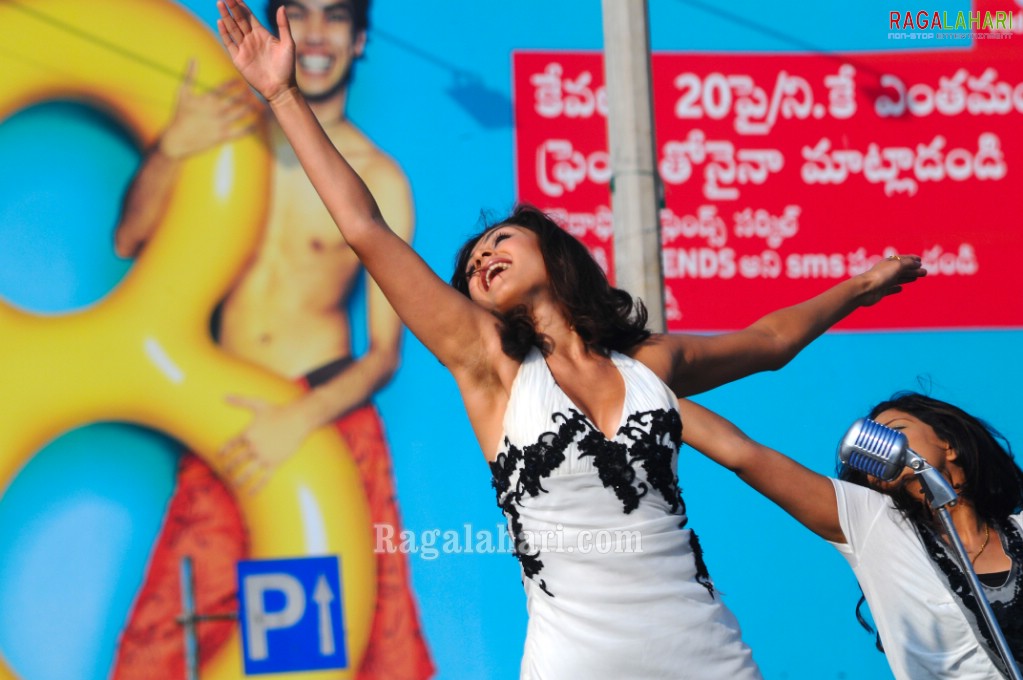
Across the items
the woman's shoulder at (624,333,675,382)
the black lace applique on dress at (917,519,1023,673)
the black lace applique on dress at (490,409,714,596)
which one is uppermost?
the woman's shoulder at (624,333,675,382)

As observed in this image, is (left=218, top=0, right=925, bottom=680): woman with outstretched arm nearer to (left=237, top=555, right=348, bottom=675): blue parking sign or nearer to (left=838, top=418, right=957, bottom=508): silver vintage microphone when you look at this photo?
(left=838, top=418, right=957, bottom=508): silver vintage microphone

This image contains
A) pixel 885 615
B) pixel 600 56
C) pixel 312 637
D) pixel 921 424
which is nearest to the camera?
pixel 885 615

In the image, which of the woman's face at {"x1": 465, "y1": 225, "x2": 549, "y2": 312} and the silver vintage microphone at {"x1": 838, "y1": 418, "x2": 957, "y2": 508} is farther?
the silver vintage microphone at {"x1": 838, "y1": 418, "x2": 957, "y2": 508}

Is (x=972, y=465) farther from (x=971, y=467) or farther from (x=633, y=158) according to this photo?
(x=633, y=158)

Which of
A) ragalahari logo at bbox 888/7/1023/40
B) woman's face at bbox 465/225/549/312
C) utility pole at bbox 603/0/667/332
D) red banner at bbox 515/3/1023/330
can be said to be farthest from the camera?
ragalahari logo at bbox 888/7/1023/40

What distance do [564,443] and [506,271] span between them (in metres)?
0.40

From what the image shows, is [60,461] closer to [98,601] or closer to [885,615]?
[98,601]

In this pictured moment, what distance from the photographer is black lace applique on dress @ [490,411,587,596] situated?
206 cm

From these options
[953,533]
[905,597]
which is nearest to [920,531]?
[905,597]

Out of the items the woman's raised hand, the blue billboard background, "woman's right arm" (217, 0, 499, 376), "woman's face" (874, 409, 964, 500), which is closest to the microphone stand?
"woman's face" (874, 409, 964, 500)

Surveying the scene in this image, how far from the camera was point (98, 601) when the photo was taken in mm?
5512

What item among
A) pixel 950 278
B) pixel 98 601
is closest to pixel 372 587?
pixel 98 601

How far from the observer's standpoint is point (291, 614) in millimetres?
5480

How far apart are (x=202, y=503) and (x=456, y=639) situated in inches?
49.4
